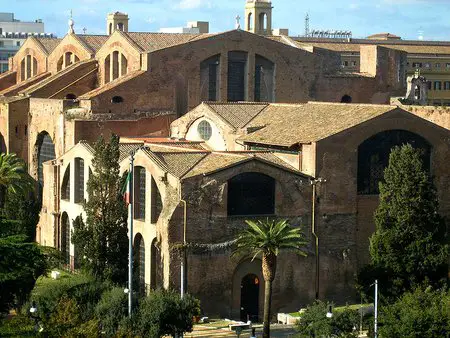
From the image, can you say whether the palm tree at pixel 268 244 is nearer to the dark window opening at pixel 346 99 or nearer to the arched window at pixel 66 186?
the arched window at pixel 66 186

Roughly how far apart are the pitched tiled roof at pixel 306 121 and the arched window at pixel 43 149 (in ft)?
48.4

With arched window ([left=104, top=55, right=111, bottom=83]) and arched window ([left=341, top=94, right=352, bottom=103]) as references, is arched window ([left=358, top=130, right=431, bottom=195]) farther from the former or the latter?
arched window ([left=104, top=55, right=111, bottom=83])

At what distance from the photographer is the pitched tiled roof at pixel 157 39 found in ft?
259

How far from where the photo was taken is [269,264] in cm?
5131

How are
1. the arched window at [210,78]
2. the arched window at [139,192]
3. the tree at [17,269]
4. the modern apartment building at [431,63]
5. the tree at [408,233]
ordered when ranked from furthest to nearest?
the modern apartment building at [431,63], the arched window at [210,78], the arched window at [139,192], the tree at [408,233], the tree at [17,269]

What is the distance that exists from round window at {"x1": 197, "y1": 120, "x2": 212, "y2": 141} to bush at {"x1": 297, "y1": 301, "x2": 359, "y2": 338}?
836 inches

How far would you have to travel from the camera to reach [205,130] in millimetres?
68438

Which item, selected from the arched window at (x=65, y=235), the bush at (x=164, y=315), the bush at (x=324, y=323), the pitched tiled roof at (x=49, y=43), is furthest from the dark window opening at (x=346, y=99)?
the bush at (x=324, y=323)

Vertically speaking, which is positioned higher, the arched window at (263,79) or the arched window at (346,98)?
the arched window at (263,79)

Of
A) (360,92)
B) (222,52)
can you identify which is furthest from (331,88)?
(222,52)

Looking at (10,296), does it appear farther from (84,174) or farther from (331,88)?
(331,88)

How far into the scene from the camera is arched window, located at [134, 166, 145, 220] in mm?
59188

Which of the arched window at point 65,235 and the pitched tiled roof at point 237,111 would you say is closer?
the pitched tiled roof at point 237,111

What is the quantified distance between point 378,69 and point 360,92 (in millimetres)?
2005
